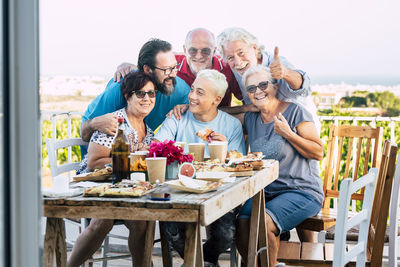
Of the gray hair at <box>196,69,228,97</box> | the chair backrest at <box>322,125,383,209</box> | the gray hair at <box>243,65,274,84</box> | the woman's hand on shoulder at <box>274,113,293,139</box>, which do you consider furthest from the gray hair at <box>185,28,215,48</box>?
the chair backrest at <box>322,125,383,209</box>

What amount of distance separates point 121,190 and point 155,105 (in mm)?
2082

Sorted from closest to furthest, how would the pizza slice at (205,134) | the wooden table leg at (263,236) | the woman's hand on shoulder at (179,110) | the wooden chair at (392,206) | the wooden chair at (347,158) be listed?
1. the wooden chair at (392,206)
2. the wooden table leg at (263,236)
3. the wooden chair at (347,158)
4. the pizza slice at (205,134)
5. the woman's hand on shoulder at (179,110)

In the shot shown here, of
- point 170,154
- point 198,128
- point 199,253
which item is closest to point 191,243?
point 199,253

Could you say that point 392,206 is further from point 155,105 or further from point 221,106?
point 155,105

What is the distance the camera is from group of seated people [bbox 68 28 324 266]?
3869mm

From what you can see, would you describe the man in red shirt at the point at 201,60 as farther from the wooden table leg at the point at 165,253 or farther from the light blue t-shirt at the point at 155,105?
the wooden table leg at the point at 165,253

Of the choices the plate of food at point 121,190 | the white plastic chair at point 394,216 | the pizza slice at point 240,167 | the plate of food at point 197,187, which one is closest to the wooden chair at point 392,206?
the white plastic chair at point 394,216

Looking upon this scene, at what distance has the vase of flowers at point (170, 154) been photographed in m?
2.57

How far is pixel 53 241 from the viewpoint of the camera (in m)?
2.31

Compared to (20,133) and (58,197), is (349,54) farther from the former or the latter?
(20,133)

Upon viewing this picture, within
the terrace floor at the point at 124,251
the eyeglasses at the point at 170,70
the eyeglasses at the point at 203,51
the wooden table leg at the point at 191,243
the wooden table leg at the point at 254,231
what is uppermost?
the eyeglasses at the point at 203,51

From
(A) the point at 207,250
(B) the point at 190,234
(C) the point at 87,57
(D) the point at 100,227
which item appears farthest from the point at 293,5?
(B) the point at 190,234

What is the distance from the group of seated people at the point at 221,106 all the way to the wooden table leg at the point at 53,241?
1.58 meters

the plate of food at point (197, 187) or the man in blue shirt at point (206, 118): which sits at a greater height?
the man in blue shirt at point (206, 118)
